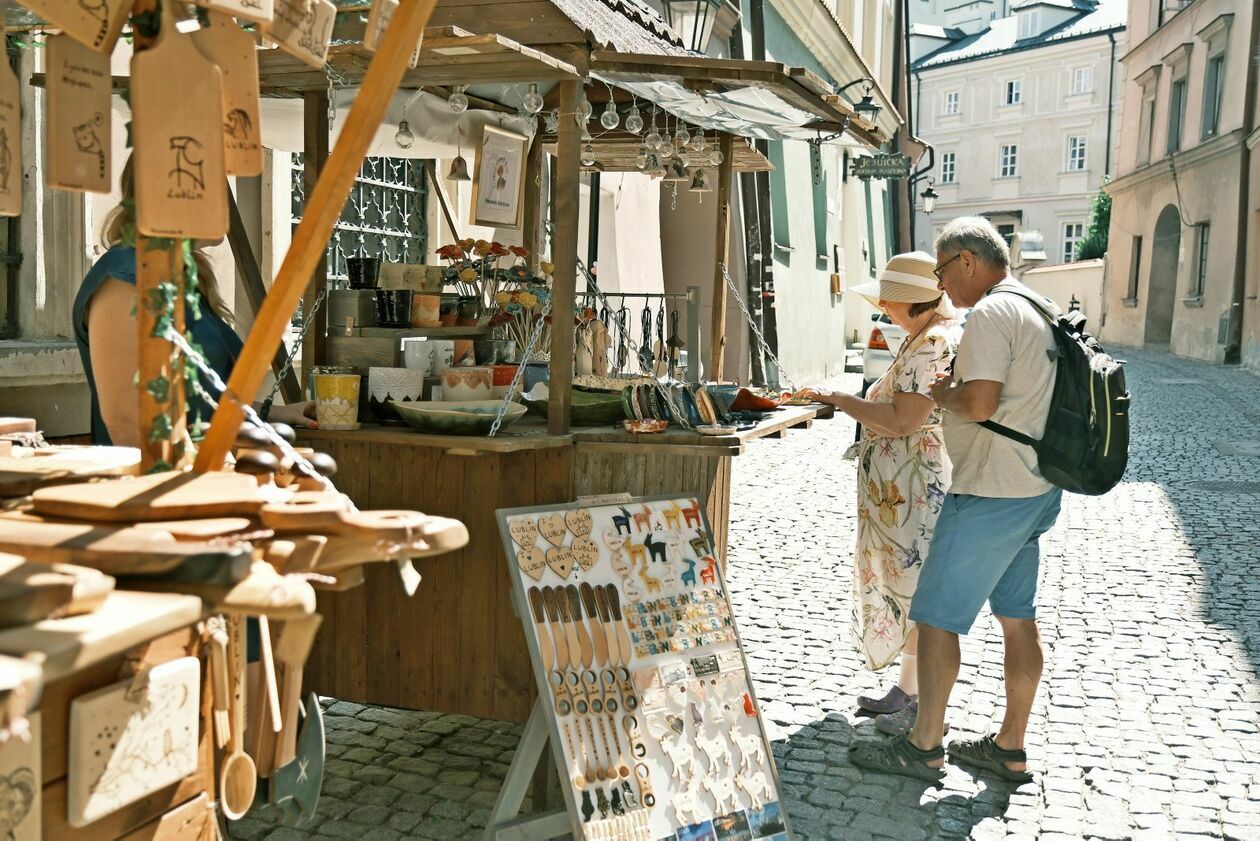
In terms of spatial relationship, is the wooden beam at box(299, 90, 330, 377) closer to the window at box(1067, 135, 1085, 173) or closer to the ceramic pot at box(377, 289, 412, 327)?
the ceramic pot at box(377, 289, 412, 327)

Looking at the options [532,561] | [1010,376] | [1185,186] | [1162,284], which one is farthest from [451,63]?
[1162,284]

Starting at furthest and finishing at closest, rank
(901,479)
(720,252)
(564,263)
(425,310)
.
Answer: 1. (720,252)
2. (901,479)
3. (425,310)
4. (564,263)

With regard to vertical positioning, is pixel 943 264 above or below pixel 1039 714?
above

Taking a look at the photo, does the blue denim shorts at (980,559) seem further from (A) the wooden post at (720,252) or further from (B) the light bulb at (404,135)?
→ (B) the light bulb at (404,135)

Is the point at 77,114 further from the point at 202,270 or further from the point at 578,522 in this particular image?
the point at 578,522

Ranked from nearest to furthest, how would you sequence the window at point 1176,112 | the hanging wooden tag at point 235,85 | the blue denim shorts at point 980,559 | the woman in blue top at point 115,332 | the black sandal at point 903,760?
the hanging wooden tag at point 235,85, the woman in blue top at point 115,332, the blue denim shorts at point 980,559, the black sandal at point 903,760, the window at point 1176,112

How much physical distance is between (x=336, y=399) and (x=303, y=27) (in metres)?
1.57

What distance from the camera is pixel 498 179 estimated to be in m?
4.94

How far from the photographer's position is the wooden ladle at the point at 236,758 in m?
1.91

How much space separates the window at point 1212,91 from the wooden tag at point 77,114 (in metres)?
26.1

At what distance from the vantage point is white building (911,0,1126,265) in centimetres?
4197

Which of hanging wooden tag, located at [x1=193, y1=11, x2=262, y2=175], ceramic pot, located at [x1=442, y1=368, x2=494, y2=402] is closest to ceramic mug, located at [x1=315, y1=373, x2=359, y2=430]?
ceramic pot, located at [x1=442, y1=368, x2=494, y2=402]

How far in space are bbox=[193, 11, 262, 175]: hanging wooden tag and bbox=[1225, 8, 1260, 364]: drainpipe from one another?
2292 centimetres

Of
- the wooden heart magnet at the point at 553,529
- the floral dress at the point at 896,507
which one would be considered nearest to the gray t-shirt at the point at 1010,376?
the floral dress at the point at 896,507
